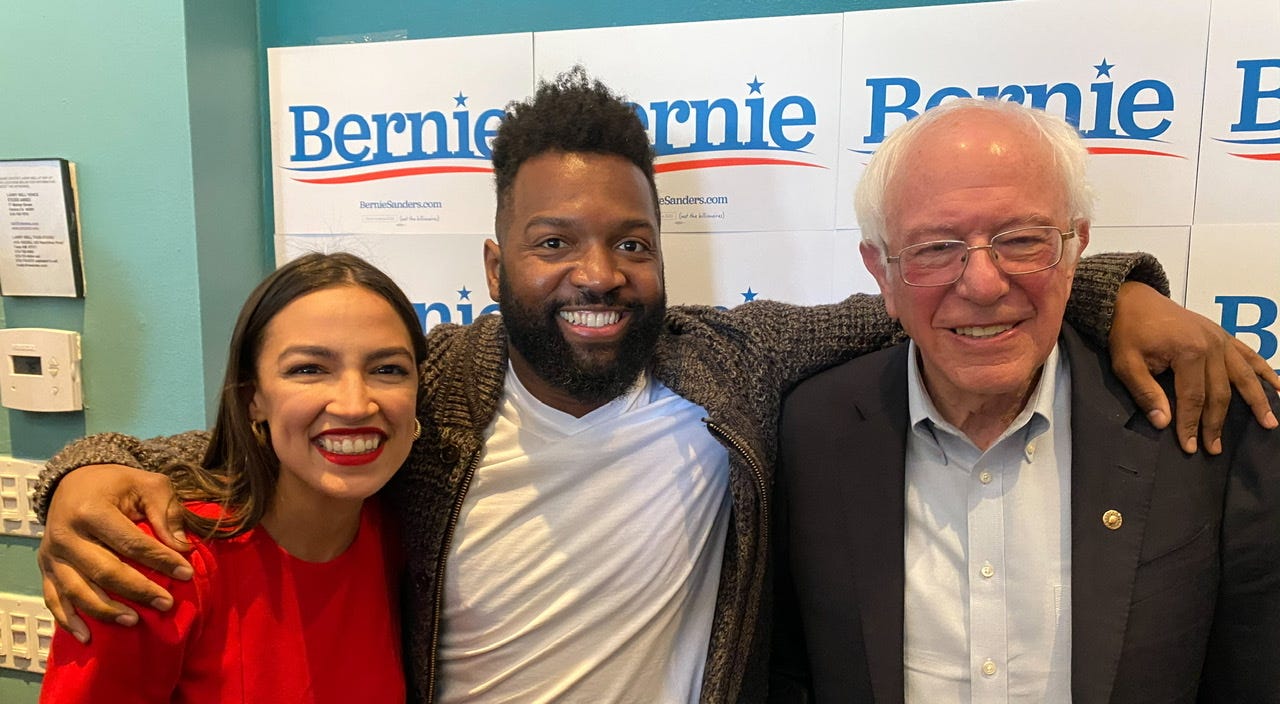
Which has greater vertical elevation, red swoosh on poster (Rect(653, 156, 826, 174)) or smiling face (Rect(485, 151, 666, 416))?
red swoosh on poster (Rect(653, 156, 826, 174))

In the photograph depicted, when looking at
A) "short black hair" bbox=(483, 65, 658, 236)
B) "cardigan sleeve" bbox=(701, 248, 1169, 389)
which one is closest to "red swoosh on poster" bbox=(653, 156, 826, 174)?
"short black hair" bbox=(483, 65, 658, 236)

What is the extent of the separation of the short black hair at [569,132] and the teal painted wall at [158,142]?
0.45m

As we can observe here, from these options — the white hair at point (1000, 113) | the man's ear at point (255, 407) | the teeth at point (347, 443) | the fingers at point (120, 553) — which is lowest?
the fingers at point (120, 553)

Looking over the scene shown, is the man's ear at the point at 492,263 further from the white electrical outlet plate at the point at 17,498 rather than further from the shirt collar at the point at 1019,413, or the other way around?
the white electrical outlet plate at the point at 17,498

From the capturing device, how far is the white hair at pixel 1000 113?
1109mm

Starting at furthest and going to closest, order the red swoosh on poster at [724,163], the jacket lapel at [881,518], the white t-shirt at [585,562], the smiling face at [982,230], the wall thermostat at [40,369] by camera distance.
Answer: the wall thermostat at [40,369], the red swoosh on poster at [724,163], the white t-shirt at [585,562], the jacket lapel at [881,518], the smiling face at [982,230]

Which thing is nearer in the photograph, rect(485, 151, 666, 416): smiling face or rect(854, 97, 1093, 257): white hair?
rect(854, 97, 1093, 257): white hair

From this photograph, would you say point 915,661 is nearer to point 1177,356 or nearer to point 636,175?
point 1177,356

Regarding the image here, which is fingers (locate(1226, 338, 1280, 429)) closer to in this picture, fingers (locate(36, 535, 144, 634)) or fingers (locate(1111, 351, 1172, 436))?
fingers (locate(1111, 351, 1172, 436))

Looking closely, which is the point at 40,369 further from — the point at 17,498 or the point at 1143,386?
the point at 1143,386

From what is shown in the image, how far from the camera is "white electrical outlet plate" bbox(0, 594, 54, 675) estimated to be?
1.97 meters

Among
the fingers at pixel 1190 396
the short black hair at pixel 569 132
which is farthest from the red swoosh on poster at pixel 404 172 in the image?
the fingers at pixel 1190 396

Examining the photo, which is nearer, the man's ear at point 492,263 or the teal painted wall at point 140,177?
the man's ear at point 492,263

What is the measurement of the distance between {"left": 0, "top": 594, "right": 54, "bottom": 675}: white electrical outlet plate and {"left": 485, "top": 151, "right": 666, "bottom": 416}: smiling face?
5.38 ft
